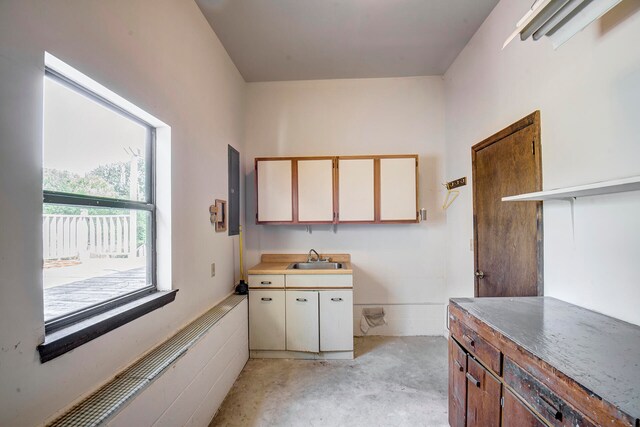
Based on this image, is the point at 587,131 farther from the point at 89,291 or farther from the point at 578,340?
the point at 89,291

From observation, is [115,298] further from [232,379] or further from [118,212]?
[232,379]

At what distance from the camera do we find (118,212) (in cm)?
134

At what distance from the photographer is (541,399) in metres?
0.94

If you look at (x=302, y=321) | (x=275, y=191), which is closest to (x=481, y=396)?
(x=302, y=321)

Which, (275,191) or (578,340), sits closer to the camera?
(578,340)

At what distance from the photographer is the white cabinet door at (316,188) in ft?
9.35

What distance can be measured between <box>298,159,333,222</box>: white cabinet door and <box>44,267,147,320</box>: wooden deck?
1.70 meters

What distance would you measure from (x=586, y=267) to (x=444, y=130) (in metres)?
2.16

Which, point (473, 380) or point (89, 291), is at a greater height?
point (89, 291)

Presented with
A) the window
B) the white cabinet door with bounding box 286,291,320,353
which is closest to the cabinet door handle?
the white cabinet door with bounding box 286,291,320,353

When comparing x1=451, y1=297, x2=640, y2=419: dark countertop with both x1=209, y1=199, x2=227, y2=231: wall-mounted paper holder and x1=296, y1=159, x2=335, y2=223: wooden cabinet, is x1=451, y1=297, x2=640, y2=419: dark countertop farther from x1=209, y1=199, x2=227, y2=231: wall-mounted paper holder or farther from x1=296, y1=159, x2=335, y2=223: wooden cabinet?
x1=209, y1=199, x2=227, y2=231: wall-mounted paper holder

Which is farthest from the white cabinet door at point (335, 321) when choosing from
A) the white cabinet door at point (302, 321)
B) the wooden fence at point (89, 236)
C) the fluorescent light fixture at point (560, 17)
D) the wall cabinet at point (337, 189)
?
the fluorescent light fixture at point (560, 17)

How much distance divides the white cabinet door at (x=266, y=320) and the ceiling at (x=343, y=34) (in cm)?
248

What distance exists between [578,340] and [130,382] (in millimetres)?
1921
